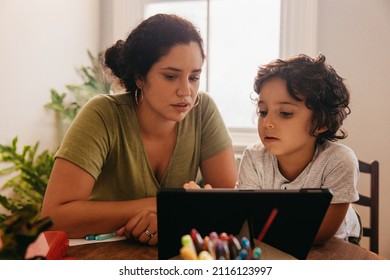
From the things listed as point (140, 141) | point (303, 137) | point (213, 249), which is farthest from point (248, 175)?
point (213, 249)

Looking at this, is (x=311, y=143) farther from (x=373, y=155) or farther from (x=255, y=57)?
(x=255, y=57)

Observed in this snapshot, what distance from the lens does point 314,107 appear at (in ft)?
3.21

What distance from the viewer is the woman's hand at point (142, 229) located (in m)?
0.79

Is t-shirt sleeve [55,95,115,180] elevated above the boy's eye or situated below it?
below

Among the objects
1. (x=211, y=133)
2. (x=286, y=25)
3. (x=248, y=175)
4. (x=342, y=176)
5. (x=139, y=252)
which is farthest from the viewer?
(x=286, y=25)

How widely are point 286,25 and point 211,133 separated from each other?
116cm

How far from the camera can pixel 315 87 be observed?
0.97m

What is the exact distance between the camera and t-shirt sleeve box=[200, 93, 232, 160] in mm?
1171

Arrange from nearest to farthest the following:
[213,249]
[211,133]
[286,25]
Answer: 1. [213,249]
2. [211,133]
3. [286,25]

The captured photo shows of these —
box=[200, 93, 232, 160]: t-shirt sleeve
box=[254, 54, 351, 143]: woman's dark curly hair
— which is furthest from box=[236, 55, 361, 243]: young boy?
box=[200, 93, 232, 160]: t-shirt sleeve

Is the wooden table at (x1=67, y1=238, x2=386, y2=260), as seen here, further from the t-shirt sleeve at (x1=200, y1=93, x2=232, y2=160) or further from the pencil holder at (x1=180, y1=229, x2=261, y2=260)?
the t-shirt sleeve at (x1=200, y1=93, x2=232, y2=160)

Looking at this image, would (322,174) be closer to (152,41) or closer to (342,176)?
(342,176)

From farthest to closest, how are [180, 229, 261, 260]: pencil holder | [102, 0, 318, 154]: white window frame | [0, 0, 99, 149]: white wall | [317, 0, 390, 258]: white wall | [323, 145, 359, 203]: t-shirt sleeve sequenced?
[102, 0, 318, 154]: white window frame, [0, 0, 99, 149]: white wall, [317, 0, 390, 258]: white wall, [323, 145, 359, 203]: t-shirt sleeve, [180, 229, 261, 260]: pencil holder

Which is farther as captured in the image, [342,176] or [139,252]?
[342,176]
